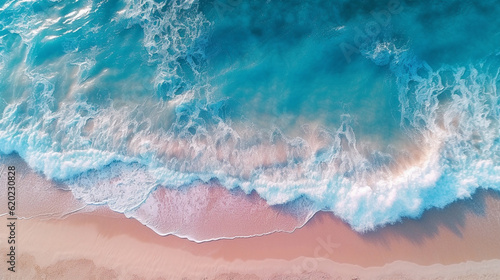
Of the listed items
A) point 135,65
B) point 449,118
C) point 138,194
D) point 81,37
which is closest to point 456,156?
point 449,118

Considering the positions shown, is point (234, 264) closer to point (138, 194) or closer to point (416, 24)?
point (138, 194)

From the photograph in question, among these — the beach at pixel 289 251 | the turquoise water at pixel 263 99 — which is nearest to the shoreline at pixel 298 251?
the beach at pixel 289 251

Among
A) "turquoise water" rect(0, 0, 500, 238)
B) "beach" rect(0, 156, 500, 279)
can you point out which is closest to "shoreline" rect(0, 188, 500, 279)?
"beach" rect(0, 156, 500, 279)

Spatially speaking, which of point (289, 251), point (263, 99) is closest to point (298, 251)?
point (289, 251)

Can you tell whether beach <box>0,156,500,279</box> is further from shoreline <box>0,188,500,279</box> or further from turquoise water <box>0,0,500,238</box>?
turquoise water <box>0,0,500,238</box>

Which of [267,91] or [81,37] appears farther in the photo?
[81,37]

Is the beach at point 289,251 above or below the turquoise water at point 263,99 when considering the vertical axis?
below

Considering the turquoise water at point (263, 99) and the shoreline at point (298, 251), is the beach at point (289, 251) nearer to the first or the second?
the shoreline at point (298, 251)

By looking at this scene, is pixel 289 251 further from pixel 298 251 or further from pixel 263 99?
pixel 263 99
